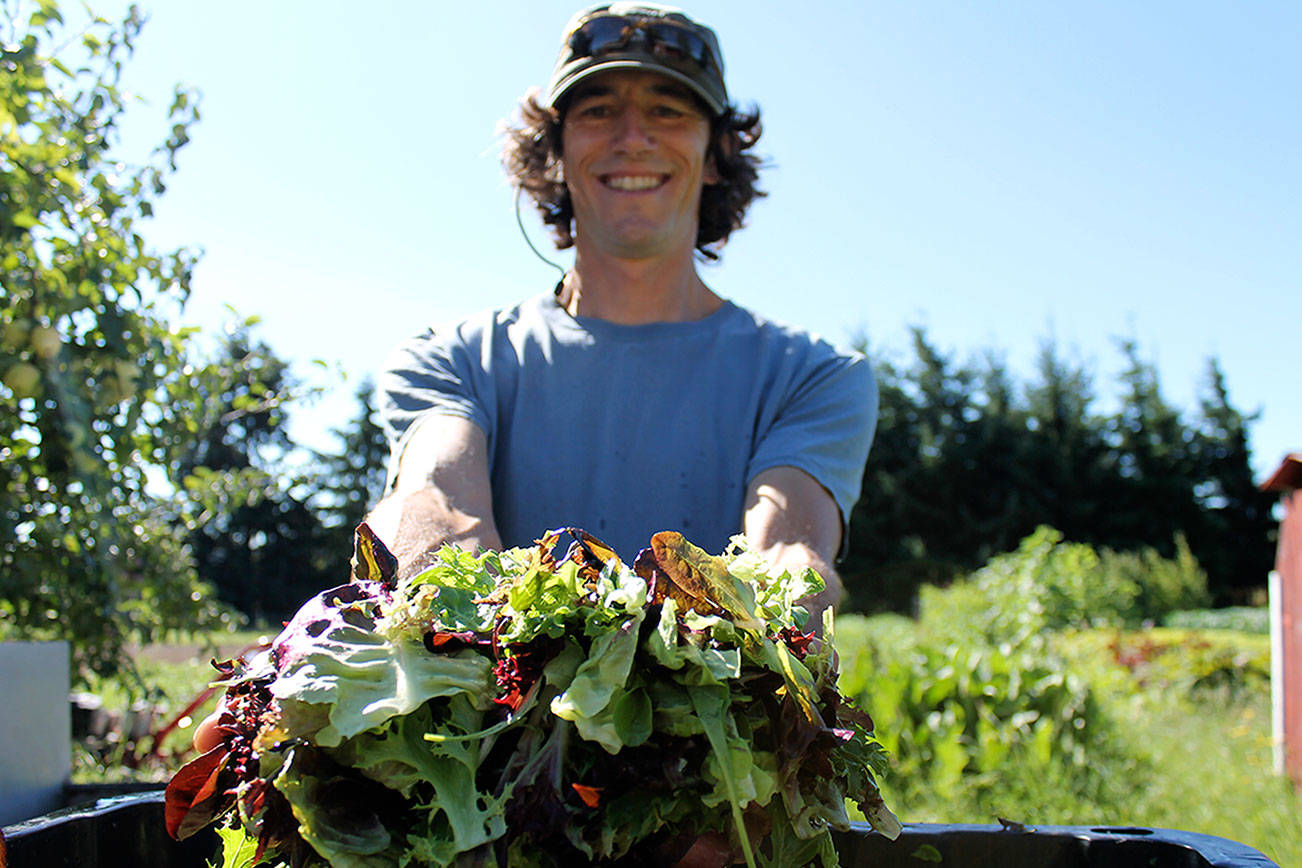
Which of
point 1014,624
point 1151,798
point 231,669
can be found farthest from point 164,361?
point 1014,624

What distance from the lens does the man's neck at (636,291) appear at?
237 cm

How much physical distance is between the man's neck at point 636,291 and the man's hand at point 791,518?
22.9 inches

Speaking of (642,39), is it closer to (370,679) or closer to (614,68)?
(614,68)

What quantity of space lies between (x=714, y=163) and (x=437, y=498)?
135 cm

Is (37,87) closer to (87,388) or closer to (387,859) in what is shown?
(87,388)

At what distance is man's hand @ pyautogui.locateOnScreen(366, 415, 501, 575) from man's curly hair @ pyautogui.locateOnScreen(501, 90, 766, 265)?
3.41 ft

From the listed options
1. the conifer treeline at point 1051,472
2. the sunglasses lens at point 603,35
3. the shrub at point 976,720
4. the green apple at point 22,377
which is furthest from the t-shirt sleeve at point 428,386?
the conifer treeline at point 1051,472

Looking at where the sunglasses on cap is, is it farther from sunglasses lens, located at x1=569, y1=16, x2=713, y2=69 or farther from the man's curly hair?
the man's curly hair

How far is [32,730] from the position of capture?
1.85 meters

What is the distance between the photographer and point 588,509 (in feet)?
6.97

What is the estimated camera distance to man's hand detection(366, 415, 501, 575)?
65.1 inches

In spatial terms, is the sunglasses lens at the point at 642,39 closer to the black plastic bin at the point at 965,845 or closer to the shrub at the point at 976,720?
the black plastic bin at the point at 965,845

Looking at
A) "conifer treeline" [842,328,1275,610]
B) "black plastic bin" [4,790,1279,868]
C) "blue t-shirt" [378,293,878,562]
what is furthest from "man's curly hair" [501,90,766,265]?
"conifer treeline" [842,328,1275,610]

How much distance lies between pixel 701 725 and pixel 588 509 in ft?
4.05
